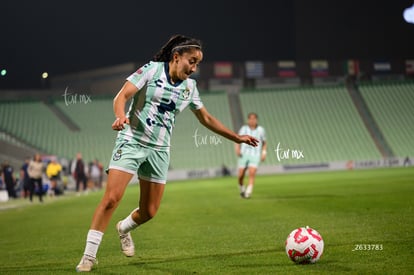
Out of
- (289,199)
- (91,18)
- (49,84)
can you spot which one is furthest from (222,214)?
(49,84)

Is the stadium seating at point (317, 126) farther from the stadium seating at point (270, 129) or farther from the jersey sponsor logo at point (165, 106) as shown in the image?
the jersey sponsor logo at point (165, 106)

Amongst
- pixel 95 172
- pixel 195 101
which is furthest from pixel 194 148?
pixel 195 101

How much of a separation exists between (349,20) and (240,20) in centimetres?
1580

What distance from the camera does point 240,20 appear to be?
139ft

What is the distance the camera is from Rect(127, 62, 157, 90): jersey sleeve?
6.77 m

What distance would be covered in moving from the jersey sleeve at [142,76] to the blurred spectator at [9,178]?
76.4ft

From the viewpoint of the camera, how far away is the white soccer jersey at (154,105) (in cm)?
692

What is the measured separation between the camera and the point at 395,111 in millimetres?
31016

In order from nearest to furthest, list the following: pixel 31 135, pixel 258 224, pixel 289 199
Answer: pixel 258 224
pixel 289 199
pixel 31 135

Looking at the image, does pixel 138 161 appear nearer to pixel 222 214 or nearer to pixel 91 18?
pixel 222 214

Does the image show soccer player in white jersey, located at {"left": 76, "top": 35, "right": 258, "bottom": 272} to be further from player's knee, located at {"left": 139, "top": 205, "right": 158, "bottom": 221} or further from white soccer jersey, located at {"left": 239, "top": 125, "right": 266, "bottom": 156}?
white soccer jersey, located at {"left": 239, "top": 125, "right": 266, "bottom": 156}

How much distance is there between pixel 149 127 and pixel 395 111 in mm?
26050

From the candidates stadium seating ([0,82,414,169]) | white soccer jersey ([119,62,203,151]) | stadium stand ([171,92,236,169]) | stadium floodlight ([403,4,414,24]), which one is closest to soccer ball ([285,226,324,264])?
white soccer jersey ([119,62,203,151])

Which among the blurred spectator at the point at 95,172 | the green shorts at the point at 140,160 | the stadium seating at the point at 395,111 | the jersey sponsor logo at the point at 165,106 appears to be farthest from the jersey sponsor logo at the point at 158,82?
the blurred spectator at the point at 95,172
